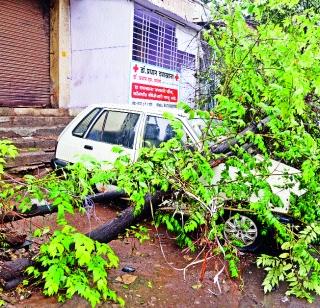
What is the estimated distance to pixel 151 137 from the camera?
543 centimetres

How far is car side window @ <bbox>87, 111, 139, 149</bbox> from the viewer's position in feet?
18.0

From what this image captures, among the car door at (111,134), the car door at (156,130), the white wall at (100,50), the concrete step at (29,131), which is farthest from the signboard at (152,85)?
the car door at (156,130)

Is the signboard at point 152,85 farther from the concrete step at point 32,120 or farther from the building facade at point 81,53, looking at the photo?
the concrete step at point 32,120

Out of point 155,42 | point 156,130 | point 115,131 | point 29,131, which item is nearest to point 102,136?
point 115,131

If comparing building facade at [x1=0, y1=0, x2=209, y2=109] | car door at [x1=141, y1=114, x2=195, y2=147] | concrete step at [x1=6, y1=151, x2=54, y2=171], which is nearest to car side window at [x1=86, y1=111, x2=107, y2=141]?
car door at [x1=141, y1=114, x2=195, y2=147]

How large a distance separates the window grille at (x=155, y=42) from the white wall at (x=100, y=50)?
0.50 metres

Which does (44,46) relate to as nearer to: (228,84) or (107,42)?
(107,42)

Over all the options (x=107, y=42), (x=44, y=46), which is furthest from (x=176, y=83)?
(x=44, y=46)

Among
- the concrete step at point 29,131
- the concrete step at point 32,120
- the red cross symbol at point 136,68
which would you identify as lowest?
the concrete step at point 29,131

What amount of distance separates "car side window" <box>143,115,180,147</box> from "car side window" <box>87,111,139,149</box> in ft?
0.64

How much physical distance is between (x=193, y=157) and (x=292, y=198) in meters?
1.67

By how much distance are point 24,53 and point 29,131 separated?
2.26 m

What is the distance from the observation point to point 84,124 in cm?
608

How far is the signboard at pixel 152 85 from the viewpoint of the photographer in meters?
9.16
